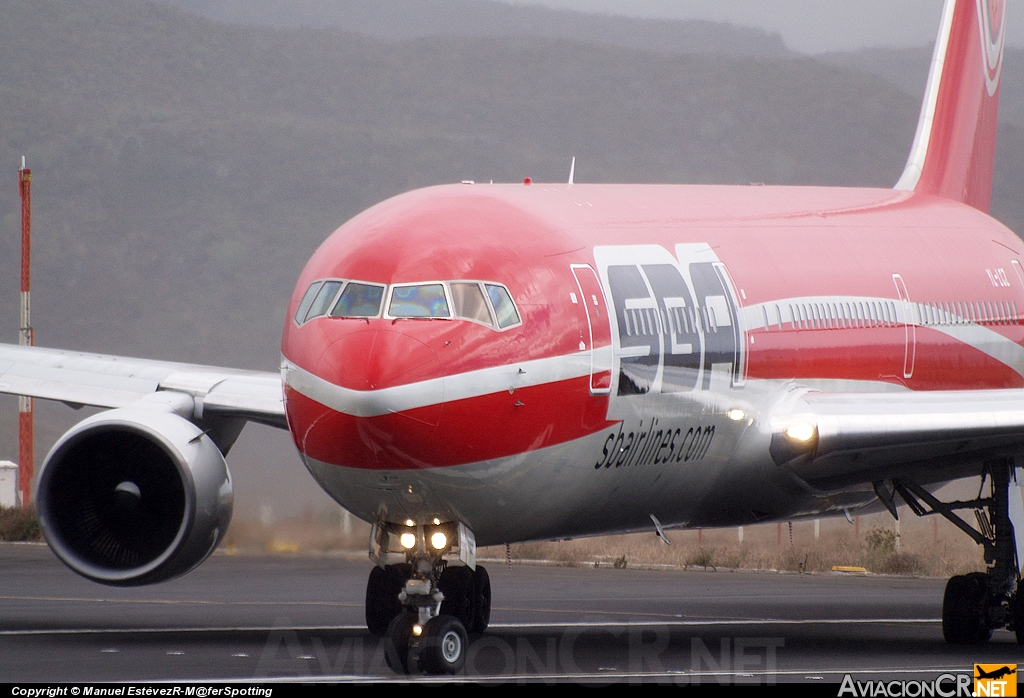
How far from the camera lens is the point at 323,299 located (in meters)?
11.6

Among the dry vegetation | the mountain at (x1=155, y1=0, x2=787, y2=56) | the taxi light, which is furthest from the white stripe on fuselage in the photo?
the mountain at (x1=155, y1=0, x2=787, y2=56)

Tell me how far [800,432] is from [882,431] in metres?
0.67

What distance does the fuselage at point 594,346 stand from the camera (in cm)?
1113

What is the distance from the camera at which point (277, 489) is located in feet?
121

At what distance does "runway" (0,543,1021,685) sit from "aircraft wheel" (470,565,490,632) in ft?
0.54

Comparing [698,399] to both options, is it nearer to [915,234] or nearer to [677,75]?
[915,234]

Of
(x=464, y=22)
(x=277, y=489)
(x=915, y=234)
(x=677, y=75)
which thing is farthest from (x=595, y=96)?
(x=915, y=234)

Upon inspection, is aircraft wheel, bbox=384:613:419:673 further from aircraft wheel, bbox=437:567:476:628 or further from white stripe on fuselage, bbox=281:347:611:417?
aircraft wheel, bbox=437:567:476:628

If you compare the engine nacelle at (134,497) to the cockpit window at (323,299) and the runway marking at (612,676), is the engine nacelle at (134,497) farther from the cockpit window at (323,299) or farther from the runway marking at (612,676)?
the cockpit window at (323,299)

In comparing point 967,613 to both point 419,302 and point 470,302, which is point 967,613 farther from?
point 419,302

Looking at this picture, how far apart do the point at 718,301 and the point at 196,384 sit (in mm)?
5084

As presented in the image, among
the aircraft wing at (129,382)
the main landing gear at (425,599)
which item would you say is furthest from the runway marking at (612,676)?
the aircraft wing at (129,382)

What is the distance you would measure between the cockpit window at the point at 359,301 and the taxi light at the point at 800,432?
14.7 ft

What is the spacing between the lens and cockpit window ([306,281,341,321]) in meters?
11.5
